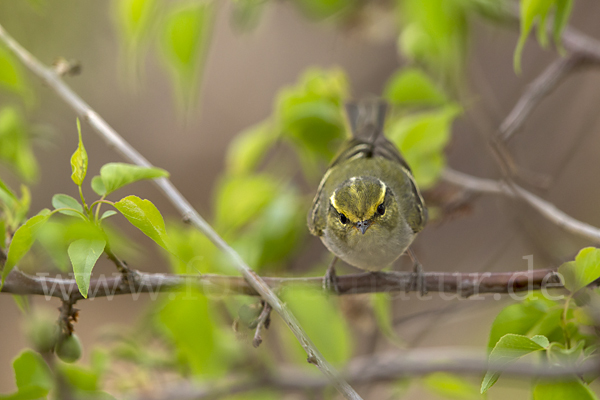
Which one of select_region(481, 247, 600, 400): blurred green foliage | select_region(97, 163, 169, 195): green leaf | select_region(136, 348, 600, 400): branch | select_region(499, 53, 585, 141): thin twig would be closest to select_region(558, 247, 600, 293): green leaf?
select_region(481, 247, 600, 400): blurred green foliage

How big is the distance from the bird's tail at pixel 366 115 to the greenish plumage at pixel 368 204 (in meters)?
0.01

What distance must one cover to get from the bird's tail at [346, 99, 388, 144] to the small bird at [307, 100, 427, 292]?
12 millimetres

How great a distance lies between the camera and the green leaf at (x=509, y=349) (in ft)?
4.24

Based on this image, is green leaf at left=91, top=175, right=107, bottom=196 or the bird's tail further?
the bird's tail

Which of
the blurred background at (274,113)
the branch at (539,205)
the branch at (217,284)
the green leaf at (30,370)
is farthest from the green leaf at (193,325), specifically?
the branch at (539,205)

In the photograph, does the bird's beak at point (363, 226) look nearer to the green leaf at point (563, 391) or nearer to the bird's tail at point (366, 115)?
the bird's tail at point (366, 115)

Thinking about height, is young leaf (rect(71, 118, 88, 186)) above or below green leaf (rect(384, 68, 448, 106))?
below

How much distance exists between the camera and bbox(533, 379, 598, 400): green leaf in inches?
50.3

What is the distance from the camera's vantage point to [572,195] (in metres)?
4.98

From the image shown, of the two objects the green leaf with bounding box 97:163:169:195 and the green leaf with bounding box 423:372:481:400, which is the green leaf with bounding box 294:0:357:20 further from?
the green leaf with bounding box 423:372:481:400

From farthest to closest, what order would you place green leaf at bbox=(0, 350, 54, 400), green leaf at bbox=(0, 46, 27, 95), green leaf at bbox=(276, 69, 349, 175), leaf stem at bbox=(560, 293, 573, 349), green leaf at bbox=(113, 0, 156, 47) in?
1. green leaf at bbox=(276, 69, 349, 175)
2. green leaf at bbox=(113, 0, 156, 47)
3. green leaf at bbox=(0, 46, 27, 95)
4. green leaf at bbox=(0, 350, 54, 400)
5. leaf stem at bbox=(560, 293, 573, 349)

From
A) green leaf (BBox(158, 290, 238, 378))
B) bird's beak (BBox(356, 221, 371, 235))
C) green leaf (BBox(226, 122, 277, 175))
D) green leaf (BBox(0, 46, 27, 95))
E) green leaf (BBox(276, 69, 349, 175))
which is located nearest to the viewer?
green leaf (BBox(158, 290, 238, 378))

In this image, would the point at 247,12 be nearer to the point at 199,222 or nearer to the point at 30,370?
the point at 199,222

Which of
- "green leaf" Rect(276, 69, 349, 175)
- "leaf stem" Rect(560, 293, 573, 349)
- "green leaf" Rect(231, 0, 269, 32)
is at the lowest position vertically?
"leaf stem" Rect(560, 293, 573, 349)
